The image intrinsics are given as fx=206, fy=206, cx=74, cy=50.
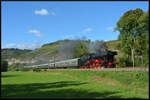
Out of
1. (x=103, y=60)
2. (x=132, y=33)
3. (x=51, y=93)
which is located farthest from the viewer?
(x=132, y=33)

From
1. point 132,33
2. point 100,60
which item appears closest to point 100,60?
point 100,60

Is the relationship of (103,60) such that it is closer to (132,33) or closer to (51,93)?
(132,33)

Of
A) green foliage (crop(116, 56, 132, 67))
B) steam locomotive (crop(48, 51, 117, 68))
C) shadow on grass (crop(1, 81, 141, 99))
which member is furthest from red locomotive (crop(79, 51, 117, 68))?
shadow on grass (crop(1, 81, 141, 99))

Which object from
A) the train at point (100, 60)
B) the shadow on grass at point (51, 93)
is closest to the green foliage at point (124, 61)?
the train at point (100, 60)

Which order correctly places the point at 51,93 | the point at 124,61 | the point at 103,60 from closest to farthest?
the point at 51,93, the point at 103,60, the point at 124,61

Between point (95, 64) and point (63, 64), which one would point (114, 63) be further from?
point (63, 64)

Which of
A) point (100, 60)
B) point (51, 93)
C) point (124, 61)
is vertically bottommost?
point (51, 93)

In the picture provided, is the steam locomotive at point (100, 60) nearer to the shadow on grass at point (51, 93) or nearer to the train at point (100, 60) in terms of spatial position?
the train at point (100, 60)

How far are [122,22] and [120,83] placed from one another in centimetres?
3009

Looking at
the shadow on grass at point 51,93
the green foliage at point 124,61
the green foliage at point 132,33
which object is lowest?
the shadow on grass at point 51,93

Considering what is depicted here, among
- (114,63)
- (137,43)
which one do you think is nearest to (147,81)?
(114,63)

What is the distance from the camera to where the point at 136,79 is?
21.7m

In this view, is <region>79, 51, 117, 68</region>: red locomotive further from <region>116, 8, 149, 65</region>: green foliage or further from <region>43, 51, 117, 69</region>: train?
<region>116, 8, 149, 65</region>: green foliage

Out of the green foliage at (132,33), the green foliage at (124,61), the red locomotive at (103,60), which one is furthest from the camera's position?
the green foliage at (124,61)
